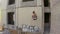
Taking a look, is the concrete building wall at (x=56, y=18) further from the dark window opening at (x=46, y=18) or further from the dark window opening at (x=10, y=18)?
the dark window opening at (x=10, y=18)

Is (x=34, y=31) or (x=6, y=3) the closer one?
(x=34, y=31)

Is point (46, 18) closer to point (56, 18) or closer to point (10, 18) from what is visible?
point (56, 18)

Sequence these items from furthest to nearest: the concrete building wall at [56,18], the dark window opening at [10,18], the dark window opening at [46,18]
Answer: the dark window opening at [10,18], the dark window opening at [46,18], the concrete building wall at [56,18]

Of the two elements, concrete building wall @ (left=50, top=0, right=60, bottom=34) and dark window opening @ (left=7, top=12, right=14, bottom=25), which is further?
dark window opening @ (left=7, top=12, right=14, bottom=25)

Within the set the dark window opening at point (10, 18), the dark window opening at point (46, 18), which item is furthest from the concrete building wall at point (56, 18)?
the dark window opening at point (10, 18)

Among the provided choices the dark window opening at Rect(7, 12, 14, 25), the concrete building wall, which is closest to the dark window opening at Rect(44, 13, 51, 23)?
the concrete building wall

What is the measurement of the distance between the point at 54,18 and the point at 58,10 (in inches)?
4.3

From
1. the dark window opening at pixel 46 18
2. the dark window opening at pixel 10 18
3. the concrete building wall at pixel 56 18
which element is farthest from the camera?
the dark window opening at pixel 10 18

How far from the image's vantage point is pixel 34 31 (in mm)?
1925

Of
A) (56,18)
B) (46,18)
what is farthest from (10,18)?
(56,18)

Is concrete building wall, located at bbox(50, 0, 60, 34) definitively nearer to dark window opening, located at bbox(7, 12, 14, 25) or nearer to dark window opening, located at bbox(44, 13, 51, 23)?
dark window opening, located at bbox(44, 13, 51, 23)

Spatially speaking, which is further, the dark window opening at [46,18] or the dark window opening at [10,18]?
the dark window opening at [10,18]

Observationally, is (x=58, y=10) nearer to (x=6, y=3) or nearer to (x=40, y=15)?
(x=40, y=15)

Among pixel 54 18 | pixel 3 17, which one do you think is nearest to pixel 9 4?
pixel 3 17
